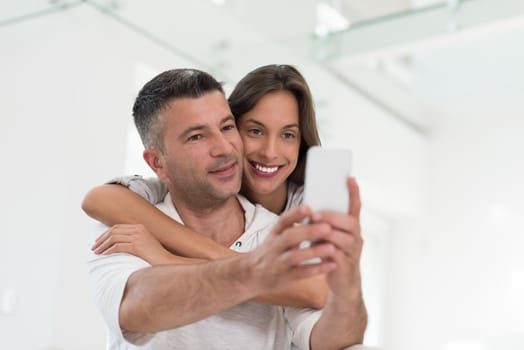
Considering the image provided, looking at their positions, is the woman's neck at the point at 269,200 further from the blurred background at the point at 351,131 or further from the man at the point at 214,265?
the blurred background at the point at 351,131

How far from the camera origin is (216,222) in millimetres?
1842

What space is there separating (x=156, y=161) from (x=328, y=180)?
2.58ft

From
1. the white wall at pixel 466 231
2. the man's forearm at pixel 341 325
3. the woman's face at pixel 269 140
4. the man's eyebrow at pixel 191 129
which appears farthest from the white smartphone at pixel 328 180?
the white wall at pixel 466 231

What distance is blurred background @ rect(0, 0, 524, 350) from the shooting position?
371 centimetres

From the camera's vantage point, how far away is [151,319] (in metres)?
1.37

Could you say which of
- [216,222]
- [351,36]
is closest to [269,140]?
[216,222]

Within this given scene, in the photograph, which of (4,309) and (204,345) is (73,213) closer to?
(4,309)

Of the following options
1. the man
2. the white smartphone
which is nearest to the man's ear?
the man

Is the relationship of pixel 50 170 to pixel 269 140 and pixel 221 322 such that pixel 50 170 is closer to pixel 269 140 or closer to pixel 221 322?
pixel 269 140

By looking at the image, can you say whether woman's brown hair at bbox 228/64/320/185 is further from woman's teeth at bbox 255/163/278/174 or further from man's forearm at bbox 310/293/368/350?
man's forearm at bbox 310/293/368/350

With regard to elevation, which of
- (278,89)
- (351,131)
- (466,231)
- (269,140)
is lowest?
(269,140)

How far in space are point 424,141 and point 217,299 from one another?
5.82 meters

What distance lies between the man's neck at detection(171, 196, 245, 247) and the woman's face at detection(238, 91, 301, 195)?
0.16 metres

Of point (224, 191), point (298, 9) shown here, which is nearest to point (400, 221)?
point (298, 9)
